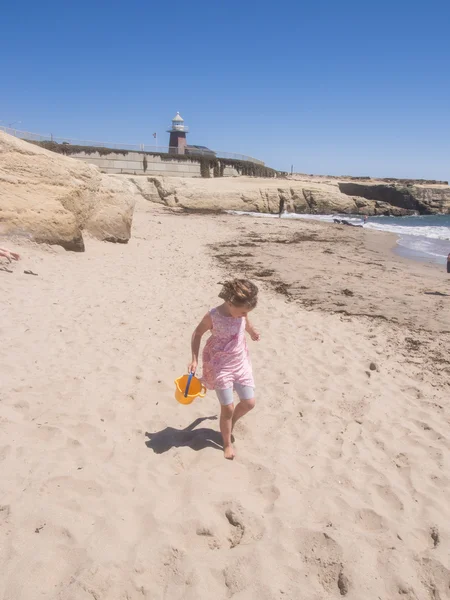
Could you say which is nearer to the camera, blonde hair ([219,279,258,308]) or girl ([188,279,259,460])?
blonde hair ([219,279,258,308])

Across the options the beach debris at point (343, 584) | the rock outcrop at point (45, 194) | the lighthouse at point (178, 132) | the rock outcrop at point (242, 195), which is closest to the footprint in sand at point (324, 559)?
the beach debris at point (343, 584)

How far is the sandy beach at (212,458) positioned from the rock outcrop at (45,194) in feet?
6.00

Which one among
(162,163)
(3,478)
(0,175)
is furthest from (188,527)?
(162,163)

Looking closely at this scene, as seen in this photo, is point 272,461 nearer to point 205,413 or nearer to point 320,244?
→ point 205,413

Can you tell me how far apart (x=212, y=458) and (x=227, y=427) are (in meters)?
0.25

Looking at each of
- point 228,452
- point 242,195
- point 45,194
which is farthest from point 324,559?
point 242,195

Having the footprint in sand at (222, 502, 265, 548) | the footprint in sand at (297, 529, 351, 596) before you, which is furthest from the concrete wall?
the footprint in sand at (297, 529, 351, 596)

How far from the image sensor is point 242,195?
28.0 m

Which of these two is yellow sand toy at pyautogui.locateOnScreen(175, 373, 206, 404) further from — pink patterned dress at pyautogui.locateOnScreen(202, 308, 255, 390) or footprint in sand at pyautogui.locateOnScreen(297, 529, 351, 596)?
footprint in sand at pyautogui.locateOnScreen(297, 529, 351, 596)

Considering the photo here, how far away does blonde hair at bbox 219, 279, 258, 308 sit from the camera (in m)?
2.91

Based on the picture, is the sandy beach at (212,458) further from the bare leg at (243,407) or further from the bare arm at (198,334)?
the bare arm at (198,334)

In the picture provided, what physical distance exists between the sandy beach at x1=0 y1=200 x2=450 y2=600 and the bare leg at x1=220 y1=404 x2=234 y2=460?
0.33 feet

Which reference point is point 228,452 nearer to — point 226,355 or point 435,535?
point 226,355

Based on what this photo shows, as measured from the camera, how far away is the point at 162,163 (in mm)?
32531
